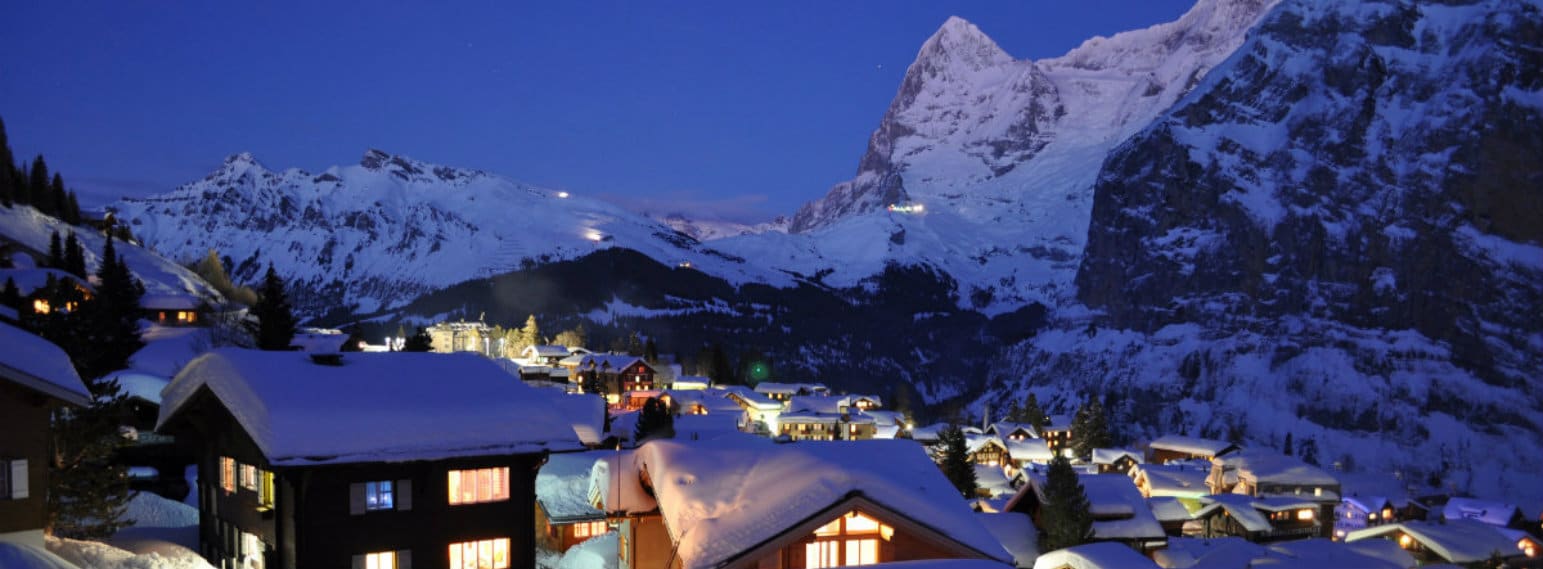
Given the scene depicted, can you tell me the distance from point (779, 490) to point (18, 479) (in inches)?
532

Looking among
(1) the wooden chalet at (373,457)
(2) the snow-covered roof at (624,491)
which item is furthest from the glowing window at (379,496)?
(2) the snow-covered roof at (624,491)

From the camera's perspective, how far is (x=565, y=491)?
32.7m

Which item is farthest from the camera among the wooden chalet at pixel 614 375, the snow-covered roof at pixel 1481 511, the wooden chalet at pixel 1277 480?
the wooden chalet at pixel 614 375

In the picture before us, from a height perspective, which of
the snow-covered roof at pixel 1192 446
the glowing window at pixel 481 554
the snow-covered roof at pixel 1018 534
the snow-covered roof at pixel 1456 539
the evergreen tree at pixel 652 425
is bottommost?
the snow-covered roof at pixel 1192 446

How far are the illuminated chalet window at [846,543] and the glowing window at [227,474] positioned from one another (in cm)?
1469

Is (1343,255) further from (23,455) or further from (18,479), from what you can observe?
(18,479)

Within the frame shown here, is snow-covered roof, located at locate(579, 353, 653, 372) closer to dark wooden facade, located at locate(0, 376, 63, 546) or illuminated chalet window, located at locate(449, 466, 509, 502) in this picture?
illuminated chalet window, located at locate(449, 466, 509, 502)

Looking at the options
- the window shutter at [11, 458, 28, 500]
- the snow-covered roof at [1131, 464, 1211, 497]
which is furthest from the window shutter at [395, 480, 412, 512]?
the snow-covered roof at [1131, 464, 1211, 497]

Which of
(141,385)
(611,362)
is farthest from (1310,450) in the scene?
(141,385)

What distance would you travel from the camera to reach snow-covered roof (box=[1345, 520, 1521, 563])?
176ft

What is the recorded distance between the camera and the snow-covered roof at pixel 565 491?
31.4 metres

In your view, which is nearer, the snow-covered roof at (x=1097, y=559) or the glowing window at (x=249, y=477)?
the glowing window at (x=249, y=477)

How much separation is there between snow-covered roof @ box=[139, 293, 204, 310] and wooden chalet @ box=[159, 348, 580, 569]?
56475mm

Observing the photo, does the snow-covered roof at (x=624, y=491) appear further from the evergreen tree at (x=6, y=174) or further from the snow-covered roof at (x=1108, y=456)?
the evergreen tree at (x=6, y=174)
